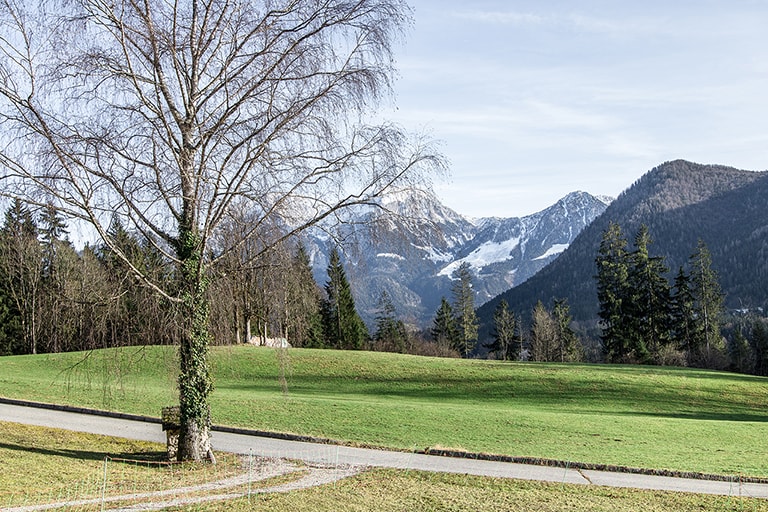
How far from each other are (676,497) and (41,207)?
11295 mm

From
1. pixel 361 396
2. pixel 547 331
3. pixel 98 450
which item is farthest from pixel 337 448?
pixel 547 331

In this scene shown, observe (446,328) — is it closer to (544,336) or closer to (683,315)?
(544,336)

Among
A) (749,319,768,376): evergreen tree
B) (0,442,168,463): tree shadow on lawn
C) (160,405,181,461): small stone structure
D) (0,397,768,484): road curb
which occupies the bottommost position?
(749,319,768,376): evergreen tree

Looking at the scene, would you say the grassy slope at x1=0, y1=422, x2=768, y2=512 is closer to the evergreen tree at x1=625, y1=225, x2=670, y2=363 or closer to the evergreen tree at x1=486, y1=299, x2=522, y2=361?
the evergreen tree at x1=625, y1=225, x2=670, y2=363

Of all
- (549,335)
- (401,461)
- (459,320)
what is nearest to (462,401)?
(401,461)

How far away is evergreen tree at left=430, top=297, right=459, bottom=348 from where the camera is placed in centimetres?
7576

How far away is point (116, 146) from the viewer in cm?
1091

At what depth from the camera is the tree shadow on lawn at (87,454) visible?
499 inches

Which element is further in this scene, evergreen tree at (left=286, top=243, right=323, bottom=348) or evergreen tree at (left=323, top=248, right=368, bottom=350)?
evergreen tree at (left=323, top=248, right=368, bottom=350)

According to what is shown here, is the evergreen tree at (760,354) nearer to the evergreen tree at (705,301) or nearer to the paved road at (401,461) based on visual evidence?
the evergreen tree at (705,301)

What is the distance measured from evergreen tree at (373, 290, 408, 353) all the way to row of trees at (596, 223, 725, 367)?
2302cm

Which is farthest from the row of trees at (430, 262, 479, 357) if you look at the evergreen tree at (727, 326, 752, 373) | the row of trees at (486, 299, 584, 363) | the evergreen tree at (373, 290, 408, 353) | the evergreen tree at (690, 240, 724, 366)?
the evergreen tree at (727, 326, 752, 373)

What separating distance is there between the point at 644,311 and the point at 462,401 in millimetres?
33646

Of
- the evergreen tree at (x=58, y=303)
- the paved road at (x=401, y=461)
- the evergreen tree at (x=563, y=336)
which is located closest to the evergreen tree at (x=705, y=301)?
the evergreen tree at (x=563, y=336)
